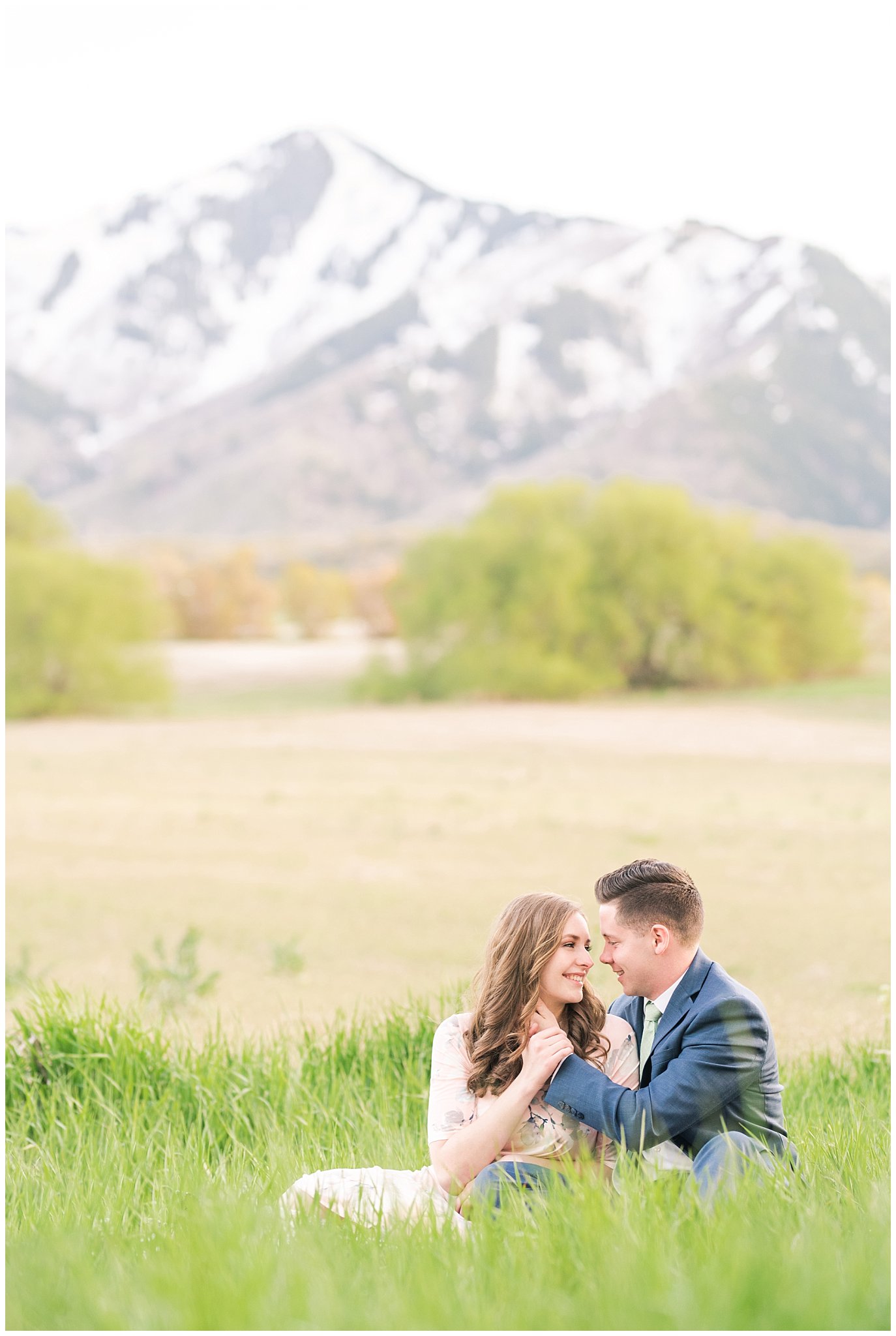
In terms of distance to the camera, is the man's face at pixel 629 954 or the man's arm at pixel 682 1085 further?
the man's face at pixel 629 954

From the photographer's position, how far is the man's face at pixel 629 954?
7.12ft

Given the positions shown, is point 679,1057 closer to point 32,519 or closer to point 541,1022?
point 541,1022

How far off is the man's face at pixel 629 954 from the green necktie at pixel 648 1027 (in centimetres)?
3

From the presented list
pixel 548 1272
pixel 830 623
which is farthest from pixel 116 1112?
pixel 830 623

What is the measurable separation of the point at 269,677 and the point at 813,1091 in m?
36.4

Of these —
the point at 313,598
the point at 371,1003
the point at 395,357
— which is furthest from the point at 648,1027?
the point at 395,357

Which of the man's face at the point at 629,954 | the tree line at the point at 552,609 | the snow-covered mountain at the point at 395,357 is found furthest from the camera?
the snow-covered mountain at the point at 395,357

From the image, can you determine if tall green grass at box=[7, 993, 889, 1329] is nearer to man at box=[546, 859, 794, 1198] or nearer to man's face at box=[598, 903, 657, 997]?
man at box=[546, 859, 794, 1198]

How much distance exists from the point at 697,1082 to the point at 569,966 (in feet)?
0.89

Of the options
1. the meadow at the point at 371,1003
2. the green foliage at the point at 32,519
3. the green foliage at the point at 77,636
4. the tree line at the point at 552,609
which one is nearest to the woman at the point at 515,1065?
the meadow at the point at 371,1003

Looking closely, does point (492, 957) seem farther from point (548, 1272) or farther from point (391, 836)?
point (391, 836)

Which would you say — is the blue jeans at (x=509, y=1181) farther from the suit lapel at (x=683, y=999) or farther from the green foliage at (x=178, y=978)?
the green foliage at (x=178, y=978)

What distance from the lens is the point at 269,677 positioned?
3934 centimetres

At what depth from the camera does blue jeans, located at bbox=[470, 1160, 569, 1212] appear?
1978 millimetres
